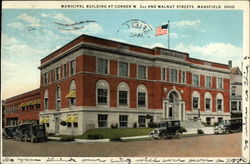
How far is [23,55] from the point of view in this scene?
1032 centimetres

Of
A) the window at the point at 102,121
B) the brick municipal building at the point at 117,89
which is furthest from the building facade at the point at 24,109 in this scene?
the window at the point at 102,121

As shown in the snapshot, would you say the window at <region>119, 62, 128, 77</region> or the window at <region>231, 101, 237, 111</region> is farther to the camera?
the window at <region>231, 101, 237, 111</region>

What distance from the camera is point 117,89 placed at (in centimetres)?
1099

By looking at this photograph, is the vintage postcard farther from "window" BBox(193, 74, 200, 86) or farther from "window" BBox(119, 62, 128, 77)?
"window" BBox(193, 74, 200, 86)

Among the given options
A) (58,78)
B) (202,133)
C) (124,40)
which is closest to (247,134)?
(202,133)

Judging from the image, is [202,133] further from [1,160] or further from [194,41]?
[1,160]

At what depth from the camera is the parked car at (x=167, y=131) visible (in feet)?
35.8

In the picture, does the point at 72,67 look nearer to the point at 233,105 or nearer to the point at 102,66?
the point at 102,66

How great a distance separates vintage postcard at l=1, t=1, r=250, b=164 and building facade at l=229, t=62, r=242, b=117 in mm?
45

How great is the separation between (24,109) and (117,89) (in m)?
3.73

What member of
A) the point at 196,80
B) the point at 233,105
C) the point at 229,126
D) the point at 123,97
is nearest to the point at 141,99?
the point at 123,97

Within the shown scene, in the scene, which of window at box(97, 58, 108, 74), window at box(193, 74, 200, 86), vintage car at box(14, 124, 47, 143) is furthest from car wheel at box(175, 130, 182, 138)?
vintage car at box(14, 124, 47, 143)

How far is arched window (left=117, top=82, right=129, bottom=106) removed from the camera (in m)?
11.1

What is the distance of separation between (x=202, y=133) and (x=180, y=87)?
194 centimetres
